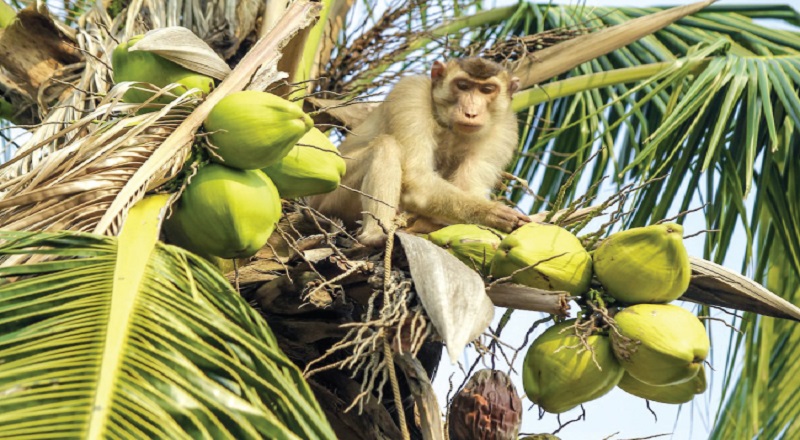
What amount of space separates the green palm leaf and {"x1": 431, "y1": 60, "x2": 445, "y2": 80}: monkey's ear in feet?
9.41

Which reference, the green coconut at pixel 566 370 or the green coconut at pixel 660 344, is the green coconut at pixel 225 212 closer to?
the green coconut at pixel 566 370

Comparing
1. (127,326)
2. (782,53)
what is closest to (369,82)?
(782,53)

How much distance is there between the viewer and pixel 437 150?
197 inches

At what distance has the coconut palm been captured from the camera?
6.99 feet

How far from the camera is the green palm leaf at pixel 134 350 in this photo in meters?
1.97

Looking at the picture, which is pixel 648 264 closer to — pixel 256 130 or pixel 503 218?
pixel 256 130

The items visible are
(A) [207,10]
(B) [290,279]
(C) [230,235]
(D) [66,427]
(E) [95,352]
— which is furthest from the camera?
(A) [207,10]

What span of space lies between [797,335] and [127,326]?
13.3ft

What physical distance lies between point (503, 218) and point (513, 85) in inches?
43.4

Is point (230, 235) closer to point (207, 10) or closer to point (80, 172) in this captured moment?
point (80, 172)

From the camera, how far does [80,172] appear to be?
8.64 feet

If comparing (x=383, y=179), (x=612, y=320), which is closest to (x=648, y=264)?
(x=612, y=320)

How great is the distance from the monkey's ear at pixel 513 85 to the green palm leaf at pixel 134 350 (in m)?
2.68

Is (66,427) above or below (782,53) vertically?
below
